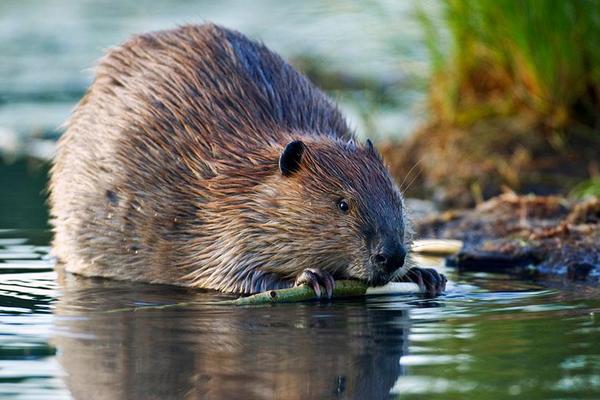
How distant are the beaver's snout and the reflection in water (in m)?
0.19

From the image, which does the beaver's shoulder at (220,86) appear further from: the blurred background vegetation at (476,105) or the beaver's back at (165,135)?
the blurred background vegetation at (476,105)


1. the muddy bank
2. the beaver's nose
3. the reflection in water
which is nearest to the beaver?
the beaver's nose

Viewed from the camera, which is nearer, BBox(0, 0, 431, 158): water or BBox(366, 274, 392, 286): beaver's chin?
BBox(366, 274, 392, 286): beaver's chin

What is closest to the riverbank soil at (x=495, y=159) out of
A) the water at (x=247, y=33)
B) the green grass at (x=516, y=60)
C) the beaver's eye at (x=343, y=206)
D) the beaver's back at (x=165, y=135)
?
the green grass at (x=516, y=60)

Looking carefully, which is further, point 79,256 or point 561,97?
point 561,97

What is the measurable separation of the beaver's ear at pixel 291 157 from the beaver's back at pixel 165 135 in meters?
0.30

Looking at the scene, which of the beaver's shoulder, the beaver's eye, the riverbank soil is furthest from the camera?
the riverbank soil

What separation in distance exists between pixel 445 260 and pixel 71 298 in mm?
2288

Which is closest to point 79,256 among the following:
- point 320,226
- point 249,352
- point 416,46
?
point 320,226

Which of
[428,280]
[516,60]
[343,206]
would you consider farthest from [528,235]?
[516,60]

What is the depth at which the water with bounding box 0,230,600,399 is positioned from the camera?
4582 millimetres

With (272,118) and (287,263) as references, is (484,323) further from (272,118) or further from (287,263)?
(272,118)

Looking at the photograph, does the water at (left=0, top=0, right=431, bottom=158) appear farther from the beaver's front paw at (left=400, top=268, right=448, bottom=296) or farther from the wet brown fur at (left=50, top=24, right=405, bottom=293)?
the beaver's front paw at (left=400, top=268, right=448, bottom=296)

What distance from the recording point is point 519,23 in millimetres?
9844
